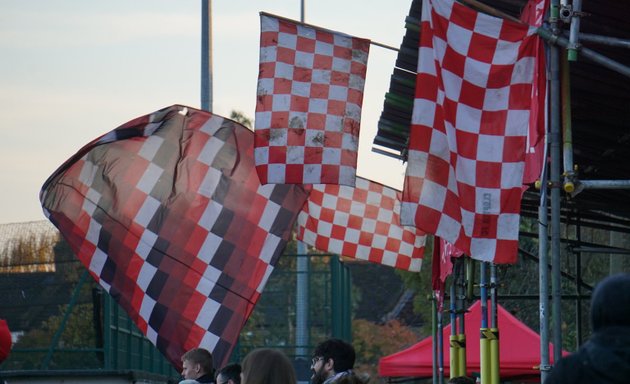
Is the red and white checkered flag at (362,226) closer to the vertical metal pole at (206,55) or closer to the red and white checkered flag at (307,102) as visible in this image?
the vertical metal pole at (206,55)

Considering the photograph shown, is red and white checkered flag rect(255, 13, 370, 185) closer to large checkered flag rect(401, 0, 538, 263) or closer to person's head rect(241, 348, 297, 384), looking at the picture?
large checkered flag rect(401, 0, 538, 263)

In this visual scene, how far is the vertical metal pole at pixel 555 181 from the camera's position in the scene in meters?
6.87

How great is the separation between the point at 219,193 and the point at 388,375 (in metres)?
6.29

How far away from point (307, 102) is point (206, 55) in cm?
755

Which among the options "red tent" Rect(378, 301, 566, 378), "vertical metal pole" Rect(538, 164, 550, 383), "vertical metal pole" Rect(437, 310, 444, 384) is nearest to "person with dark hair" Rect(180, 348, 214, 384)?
"vertical metal pole" Rect(538, 164, 550, 383)

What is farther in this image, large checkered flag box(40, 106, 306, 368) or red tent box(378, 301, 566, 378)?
red tent box(378, 301, 566, 378)

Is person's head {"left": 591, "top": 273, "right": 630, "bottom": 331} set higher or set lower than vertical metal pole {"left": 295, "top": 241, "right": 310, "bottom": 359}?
higher

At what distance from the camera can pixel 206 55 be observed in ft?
55.5

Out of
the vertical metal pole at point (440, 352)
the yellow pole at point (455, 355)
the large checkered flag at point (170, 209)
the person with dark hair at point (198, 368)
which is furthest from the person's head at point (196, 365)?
the vertical metal pole at point (440, 352)

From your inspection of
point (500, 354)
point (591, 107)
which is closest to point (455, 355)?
point (500, 354)

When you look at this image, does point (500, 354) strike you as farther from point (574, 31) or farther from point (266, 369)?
point (266, 369)

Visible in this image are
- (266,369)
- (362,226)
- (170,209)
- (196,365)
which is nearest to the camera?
(266,369)

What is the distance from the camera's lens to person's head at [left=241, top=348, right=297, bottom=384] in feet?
17.1

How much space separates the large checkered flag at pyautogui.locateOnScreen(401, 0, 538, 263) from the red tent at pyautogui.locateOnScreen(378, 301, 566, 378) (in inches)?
330
